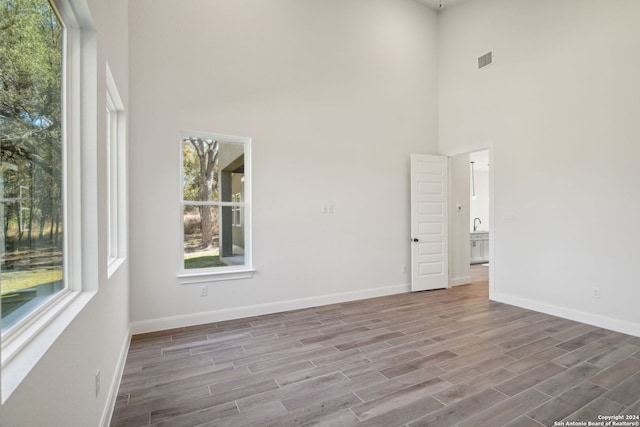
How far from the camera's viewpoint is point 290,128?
4.40 meters

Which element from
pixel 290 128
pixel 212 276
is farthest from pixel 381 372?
pixel 290 128

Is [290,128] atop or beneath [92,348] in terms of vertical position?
atop

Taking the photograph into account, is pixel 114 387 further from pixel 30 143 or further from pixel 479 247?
pixel 479 247

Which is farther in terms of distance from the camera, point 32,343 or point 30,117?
point 30,117

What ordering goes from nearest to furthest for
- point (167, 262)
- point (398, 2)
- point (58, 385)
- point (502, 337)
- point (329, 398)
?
point (58, 385)
point (329, 398)
point (502, 337)
point (167, 262)
point (398, 2)

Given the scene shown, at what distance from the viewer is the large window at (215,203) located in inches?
154

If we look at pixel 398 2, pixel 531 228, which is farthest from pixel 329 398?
pixel 398 2

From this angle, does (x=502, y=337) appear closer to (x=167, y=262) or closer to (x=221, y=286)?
(x=221, y=286)

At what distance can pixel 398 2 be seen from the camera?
5352 millimetres

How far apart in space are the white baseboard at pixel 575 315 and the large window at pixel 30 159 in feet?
16.4

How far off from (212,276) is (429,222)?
347cm

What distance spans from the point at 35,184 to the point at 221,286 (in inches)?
111

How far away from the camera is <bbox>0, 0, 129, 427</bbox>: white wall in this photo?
1.01 metres

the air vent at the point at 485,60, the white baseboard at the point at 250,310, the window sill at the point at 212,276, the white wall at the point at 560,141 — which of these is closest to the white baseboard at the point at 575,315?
the white wall at the point at 560,141
